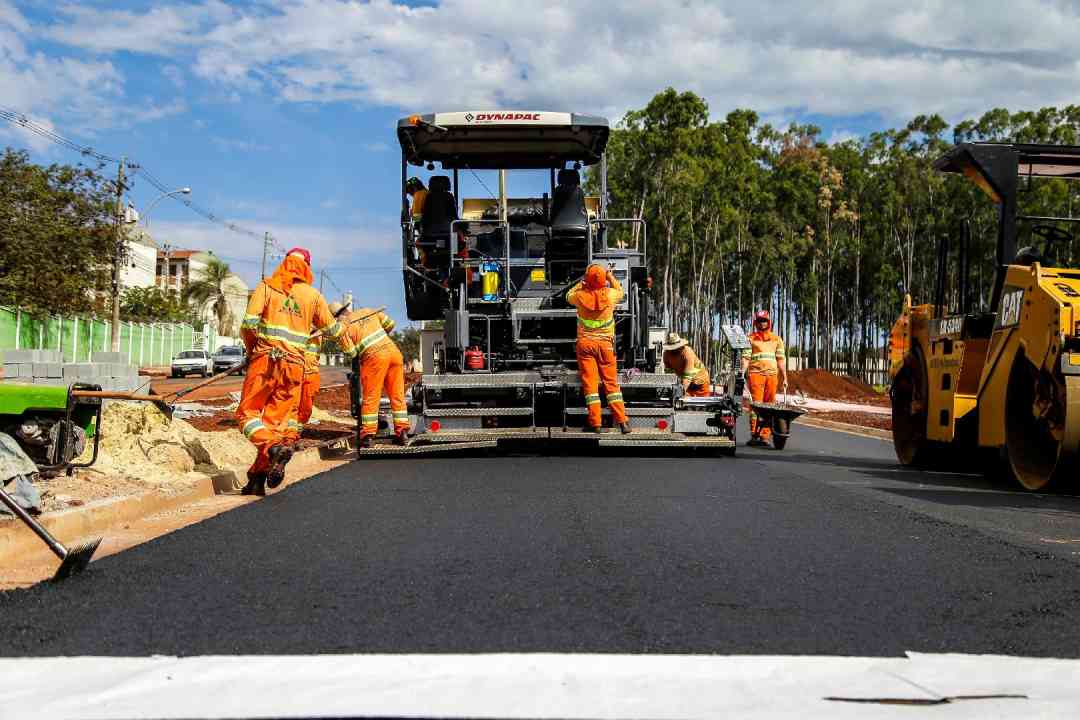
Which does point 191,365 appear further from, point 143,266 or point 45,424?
point 45,424

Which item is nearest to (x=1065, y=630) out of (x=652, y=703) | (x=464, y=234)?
(x=652, y=703)

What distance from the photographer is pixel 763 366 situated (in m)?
14.3

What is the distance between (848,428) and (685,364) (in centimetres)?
789

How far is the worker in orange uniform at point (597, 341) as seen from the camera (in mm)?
10883

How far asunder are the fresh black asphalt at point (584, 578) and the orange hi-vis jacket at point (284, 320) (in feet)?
3.54

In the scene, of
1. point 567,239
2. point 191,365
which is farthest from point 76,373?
point 191,365

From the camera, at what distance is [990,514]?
7484 millimetres

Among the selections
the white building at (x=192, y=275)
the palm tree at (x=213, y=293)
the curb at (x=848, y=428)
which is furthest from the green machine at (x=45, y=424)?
the white building at (x=192, y=275)

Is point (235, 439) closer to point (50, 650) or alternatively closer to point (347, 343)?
point (347, 343)

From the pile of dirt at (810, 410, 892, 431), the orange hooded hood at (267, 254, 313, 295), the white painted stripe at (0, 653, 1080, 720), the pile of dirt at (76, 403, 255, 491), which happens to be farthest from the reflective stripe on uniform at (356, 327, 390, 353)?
the pile of dirt at (810, 410, 892, 431)

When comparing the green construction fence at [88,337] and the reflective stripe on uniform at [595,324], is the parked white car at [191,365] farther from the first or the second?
the reflective stripe on uniform at [595,324]

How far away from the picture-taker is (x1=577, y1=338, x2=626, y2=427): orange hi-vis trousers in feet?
35.7

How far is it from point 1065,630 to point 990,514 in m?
3.52

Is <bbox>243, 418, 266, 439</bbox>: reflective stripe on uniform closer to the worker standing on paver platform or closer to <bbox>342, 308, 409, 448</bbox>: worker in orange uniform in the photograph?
<bbox>342, 308, 409, 448</bbox>: worker in orange uniform
